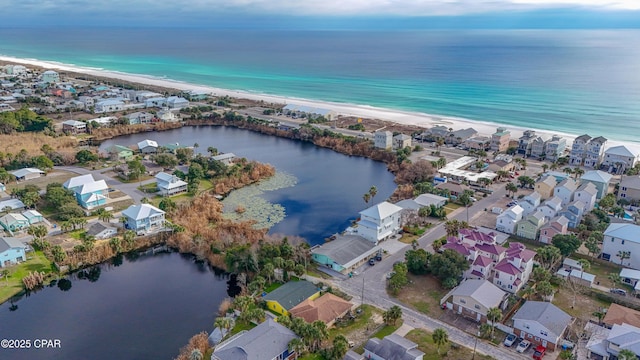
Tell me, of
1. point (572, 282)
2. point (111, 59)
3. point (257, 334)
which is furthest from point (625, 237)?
point (111, 59)

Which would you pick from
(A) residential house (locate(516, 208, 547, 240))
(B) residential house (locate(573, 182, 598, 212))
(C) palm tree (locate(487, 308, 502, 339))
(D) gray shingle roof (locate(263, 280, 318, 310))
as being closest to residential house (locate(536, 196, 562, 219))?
(A) residential house (locate(516, 208, 547, 240))

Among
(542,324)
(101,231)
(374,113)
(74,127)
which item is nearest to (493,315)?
(542,324)

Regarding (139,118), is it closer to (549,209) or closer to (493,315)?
(549,209)

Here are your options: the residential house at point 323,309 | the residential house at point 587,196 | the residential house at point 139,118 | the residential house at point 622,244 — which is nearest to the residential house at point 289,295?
the residential house at point 323,309

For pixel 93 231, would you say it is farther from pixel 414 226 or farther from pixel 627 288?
pixel 627 288

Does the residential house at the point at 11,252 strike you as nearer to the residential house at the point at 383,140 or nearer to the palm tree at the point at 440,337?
the palm tree at the point at 440,337

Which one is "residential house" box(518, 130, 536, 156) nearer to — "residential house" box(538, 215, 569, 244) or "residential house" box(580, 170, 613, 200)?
"residential house" box(580, 170, 613, 200)
